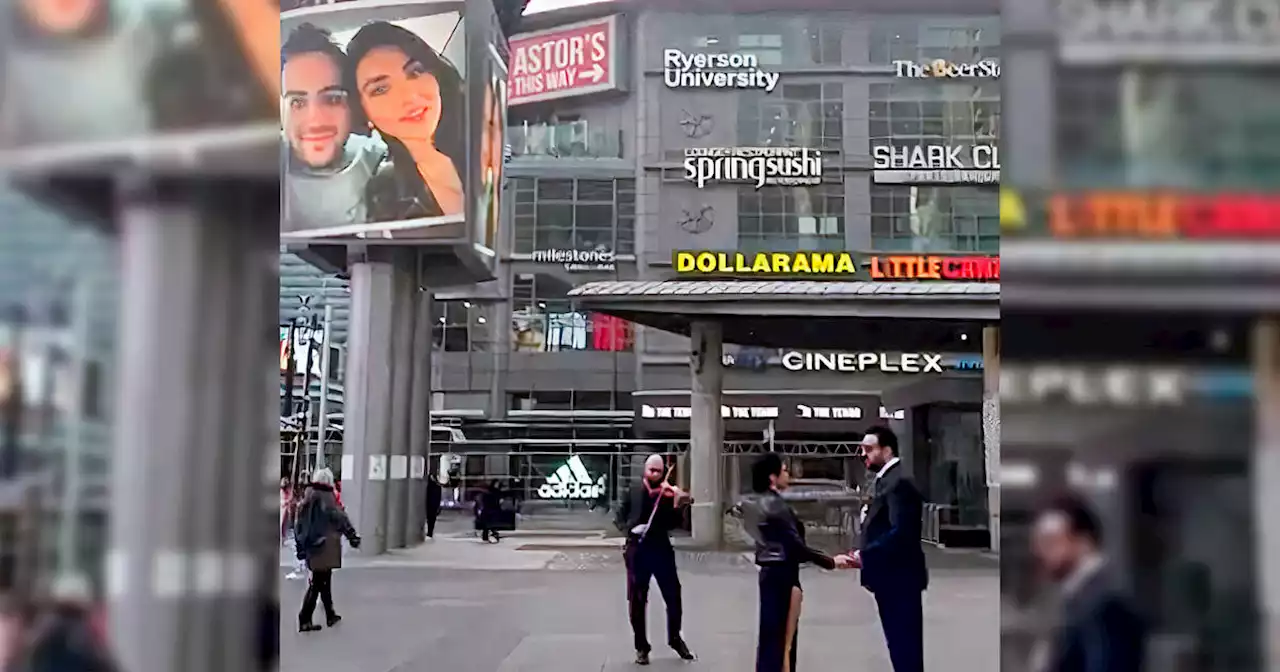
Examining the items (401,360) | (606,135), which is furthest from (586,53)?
(401,360)

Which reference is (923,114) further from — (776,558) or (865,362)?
(865,362)

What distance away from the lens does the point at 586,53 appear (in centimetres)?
523

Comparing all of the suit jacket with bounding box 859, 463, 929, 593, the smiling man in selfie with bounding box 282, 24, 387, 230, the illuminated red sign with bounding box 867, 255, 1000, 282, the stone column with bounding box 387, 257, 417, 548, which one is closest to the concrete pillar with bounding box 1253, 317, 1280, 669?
the illuminated red sign with bounding box 867, 255, 1000, 282

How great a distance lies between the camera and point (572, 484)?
34.6 feet

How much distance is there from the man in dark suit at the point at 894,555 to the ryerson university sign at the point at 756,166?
66.7 inches

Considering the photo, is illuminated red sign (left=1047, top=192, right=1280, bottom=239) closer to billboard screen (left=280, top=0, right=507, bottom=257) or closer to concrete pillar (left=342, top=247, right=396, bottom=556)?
billboard screen (left=280, top=0, right=507, bottom=257)

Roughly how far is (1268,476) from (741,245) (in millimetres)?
4631

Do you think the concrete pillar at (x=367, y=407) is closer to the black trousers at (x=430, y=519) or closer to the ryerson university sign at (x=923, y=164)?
the black trousers at (x=430, y=519)

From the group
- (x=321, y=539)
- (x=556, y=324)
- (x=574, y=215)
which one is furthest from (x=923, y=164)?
(x=556, y=324)

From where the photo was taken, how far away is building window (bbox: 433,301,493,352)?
757cm

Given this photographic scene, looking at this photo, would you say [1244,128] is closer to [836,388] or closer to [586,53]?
[586,53]

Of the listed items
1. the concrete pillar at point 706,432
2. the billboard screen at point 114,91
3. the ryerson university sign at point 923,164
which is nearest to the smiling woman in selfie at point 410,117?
the billboard screen at point 114,91

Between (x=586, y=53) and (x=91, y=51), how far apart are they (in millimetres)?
3454

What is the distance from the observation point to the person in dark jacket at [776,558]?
12.7 ft
